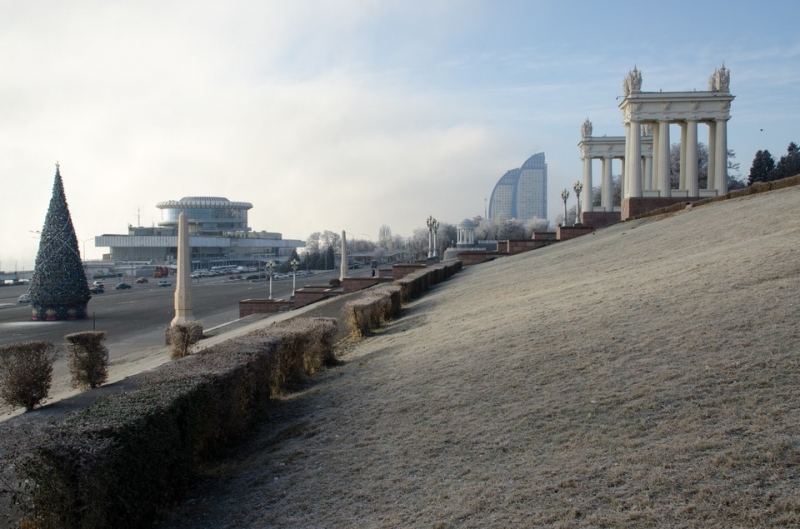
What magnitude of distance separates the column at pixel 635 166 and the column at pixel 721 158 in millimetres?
4208

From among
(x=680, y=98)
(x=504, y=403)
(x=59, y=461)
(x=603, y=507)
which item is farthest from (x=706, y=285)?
(x=680, y=98)

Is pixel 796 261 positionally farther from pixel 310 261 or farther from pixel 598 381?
pixel 310 261

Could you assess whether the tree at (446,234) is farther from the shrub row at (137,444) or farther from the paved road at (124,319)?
the shrub row at (137,444)

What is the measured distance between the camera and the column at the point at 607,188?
44656 millimetres

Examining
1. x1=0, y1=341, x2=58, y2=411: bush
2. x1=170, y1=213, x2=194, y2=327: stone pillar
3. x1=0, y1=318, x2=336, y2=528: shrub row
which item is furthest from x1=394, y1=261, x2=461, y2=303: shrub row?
x1=0, y1=318, x2=336, y2=528: shrub row

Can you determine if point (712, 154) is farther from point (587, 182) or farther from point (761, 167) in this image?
point (761, 167)

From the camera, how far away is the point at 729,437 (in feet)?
15.1

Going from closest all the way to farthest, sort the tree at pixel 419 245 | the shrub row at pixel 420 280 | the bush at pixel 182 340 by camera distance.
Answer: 1. the bush at pixel 182 340
2. the shrub row at pixel 420 280
3. the tree at pixel 419 245

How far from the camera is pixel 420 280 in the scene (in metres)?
20.0

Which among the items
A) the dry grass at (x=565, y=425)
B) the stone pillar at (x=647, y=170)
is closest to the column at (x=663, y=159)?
the stone pillar at (x=647, y=170)

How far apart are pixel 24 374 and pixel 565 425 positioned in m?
8.11

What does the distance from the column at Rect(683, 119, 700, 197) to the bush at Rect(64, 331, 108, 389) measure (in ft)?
105

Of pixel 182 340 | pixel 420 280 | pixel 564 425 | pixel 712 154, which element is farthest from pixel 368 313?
pixel 712 154

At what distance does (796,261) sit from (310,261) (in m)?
99.2
